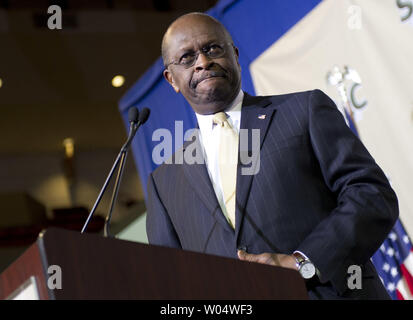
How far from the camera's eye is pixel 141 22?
7598 mm

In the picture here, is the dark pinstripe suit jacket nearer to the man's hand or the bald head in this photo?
the man's hand

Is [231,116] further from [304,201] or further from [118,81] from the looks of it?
[118,81]

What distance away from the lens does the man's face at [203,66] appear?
69.8 inches

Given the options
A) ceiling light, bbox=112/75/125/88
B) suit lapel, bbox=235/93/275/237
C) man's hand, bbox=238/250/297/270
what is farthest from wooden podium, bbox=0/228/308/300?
ceiling light, bbox=112/75/125/88

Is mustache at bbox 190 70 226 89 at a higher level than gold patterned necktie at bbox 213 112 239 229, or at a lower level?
higher

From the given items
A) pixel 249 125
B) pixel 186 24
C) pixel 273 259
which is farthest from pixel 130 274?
pixel 186 24

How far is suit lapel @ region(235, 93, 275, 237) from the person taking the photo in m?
1.56

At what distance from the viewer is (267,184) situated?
1.58m

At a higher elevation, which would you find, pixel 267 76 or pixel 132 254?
pixel 267 76

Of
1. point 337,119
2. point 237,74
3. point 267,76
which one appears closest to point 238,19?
point 267,76

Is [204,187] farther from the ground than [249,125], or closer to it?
closer to it

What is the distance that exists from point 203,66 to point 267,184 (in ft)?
1.32
